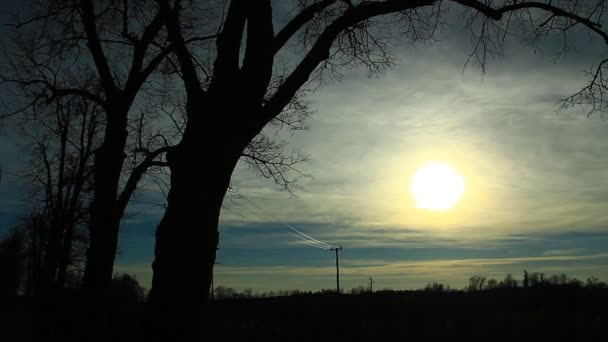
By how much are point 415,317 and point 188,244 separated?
30408mm

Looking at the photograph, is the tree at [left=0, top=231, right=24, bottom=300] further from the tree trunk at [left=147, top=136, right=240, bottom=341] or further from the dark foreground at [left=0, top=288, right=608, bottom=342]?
the tree trunk at [left=147, top=136, right=240, bottom=341]

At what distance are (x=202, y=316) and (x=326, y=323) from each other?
29027mm

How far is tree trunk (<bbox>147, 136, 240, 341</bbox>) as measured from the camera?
491cm

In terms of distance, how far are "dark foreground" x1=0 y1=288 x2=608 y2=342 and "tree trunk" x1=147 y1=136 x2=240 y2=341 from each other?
18.6 metres

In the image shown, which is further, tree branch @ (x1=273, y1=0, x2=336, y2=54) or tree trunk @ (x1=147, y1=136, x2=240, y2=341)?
tree branch @ (x1=273, y1=0, x2=336, y2=54)

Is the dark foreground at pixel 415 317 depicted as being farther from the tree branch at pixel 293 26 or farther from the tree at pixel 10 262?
the tree at pixel 10 262

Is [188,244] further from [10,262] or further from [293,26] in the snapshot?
[10,262]

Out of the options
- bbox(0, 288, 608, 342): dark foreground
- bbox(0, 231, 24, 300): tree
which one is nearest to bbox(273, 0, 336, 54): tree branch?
bbox(0, 288, 608, 342): dark foreground

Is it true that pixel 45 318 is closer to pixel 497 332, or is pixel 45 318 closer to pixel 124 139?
pixel 124 139

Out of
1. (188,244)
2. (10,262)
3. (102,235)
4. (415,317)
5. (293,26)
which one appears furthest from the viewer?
(10,262)

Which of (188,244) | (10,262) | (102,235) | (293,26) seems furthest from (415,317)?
(10,262)

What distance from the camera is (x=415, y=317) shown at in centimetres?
3338

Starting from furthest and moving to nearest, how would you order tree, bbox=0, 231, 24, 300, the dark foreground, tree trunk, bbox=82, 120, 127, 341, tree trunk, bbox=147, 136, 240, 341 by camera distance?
tree, bbox=0, 231, 24, 300, the dark foreground, tree trunk, bbox=82, 120, 127, 341, tree trunk, bbox=147, 136, 240, 341

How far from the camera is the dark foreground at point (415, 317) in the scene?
1078 inches
